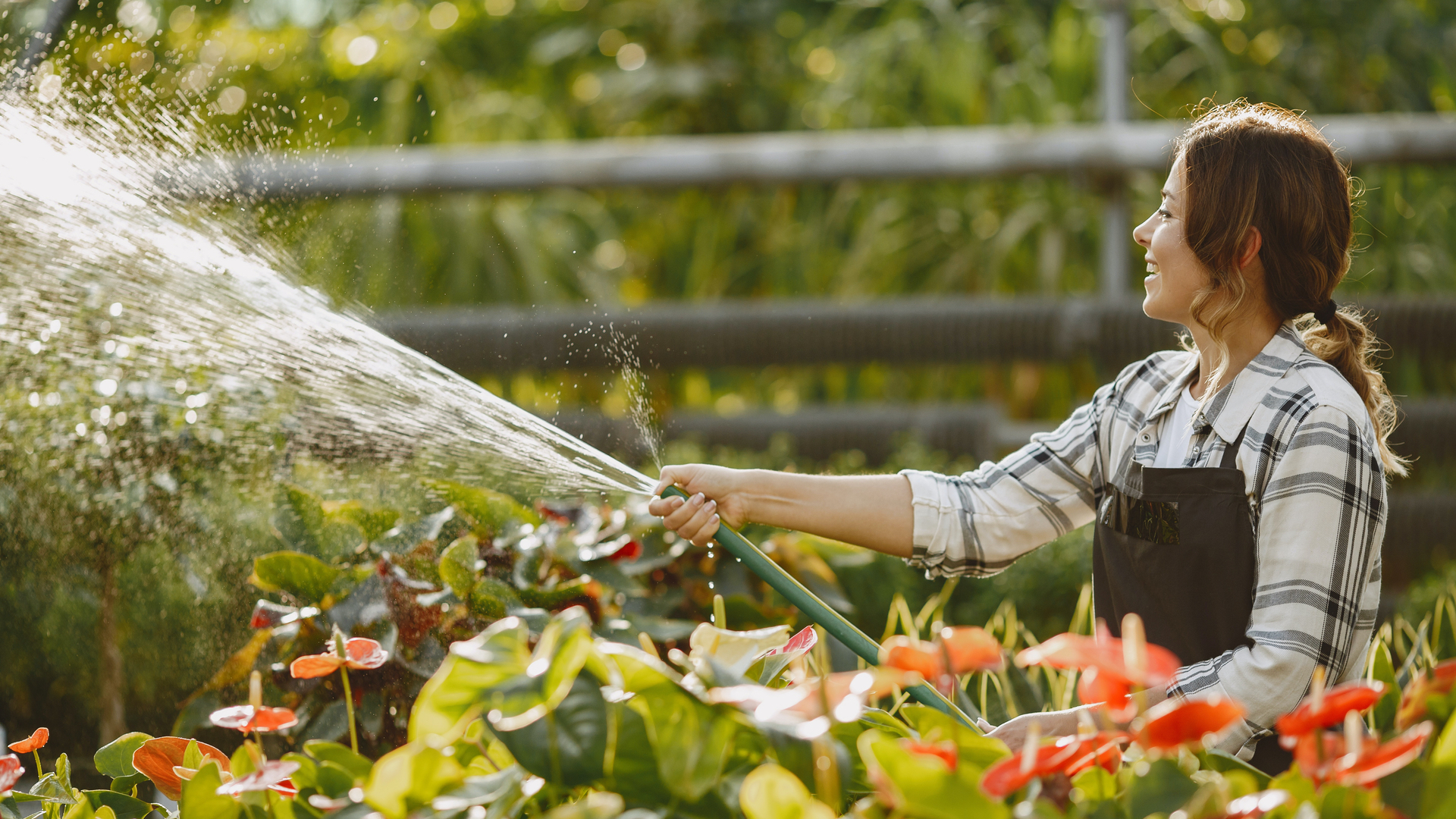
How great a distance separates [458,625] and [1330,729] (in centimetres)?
112

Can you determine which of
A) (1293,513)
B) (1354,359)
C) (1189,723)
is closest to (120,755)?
(1189,723)

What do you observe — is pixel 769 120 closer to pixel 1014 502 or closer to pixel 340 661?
pixel 1014 502

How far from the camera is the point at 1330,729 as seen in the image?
117 cm

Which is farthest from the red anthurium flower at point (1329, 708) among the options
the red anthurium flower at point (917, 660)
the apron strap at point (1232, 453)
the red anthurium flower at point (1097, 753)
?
the apron strap at point (1232, 453)

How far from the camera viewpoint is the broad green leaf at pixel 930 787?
69cm

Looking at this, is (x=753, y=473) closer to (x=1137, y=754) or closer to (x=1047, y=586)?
(x=1137, y=754)

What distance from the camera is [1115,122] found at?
381 centimetres

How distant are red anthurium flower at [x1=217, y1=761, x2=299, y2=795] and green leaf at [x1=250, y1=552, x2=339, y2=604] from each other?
80cm

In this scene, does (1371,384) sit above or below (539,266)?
below

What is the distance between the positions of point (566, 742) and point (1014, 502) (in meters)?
0.94

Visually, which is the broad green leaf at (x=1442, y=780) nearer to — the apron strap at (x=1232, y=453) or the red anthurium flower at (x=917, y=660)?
the red anthurium flower at (x=917, y=660)

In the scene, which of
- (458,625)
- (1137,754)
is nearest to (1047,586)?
(458,625)

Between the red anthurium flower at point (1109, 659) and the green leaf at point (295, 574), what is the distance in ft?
3.99

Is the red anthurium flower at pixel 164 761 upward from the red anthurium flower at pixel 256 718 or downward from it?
downward
